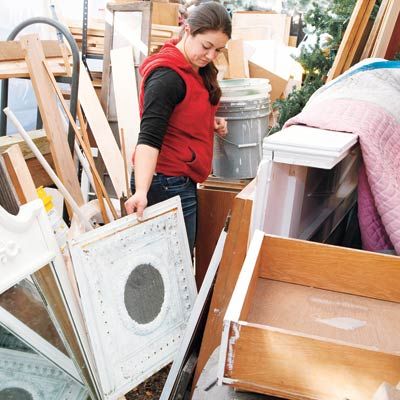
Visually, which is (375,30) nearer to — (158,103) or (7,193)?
(158,103)

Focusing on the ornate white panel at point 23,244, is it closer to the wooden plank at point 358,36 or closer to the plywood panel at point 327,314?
the plywood panel at point 327,314

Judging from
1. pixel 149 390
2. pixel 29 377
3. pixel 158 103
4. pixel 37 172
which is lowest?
pixel 149 390

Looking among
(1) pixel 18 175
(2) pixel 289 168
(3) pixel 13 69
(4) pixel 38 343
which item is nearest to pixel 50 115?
(3) pixel 13 69

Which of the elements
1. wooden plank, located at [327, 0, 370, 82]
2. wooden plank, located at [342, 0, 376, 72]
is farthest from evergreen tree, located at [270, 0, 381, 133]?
wooden plank, located at [327, 0, 370, 82]

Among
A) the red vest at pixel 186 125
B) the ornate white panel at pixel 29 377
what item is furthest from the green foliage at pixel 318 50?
the ornate white panel at pixel 29 377

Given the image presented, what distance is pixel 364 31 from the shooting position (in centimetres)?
240

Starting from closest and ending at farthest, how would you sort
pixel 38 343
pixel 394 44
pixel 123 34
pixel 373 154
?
pixel 373 154 → pixel 38 343 → pixel 394 44 → pixel 123 34

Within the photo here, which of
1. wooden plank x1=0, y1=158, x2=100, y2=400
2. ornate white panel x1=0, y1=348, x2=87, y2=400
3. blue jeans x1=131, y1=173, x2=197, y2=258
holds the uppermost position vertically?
blue jeans x1=131, y1=173, x2=197, y2=258

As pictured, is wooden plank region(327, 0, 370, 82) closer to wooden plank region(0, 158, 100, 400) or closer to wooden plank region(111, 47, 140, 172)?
wooden plank region(111, 47, 140, 172)

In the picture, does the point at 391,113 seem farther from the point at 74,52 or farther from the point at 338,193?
the point at 74,52

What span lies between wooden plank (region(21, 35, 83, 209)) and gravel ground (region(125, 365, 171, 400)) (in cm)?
90

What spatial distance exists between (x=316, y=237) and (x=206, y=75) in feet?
2.51

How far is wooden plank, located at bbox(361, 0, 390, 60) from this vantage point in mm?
2326

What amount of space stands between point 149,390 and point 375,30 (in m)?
2.16
